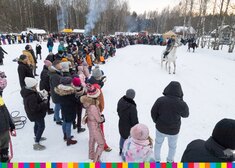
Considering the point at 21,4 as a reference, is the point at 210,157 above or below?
below

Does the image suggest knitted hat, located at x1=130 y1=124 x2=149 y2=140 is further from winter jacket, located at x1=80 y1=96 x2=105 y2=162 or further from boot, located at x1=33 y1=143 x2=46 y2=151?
boot, located at x1=33 y1=143 x2=46 y2=151

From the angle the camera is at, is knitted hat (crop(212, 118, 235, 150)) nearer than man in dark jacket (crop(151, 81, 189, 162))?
Yes

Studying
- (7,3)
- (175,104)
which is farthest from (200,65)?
(7,3)

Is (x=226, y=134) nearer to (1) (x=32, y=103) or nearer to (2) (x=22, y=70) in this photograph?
(1) (x=32, y=103)

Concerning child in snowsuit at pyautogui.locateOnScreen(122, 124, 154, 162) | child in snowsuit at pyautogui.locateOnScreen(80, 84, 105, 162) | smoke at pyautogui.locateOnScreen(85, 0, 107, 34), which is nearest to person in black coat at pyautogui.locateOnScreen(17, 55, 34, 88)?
child in snowsuit at pyautogui.locateOnScreen(80, 84, 105, 162)

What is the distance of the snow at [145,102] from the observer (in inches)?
162

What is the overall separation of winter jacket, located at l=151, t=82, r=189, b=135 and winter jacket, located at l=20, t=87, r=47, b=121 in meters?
2.16

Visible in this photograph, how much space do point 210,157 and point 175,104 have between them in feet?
5.24

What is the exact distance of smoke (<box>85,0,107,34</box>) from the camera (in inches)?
1747

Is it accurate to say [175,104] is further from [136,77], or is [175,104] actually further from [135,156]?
[136,77]

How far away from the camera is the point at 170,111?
326cm

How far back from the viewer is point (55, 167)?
1.51 m

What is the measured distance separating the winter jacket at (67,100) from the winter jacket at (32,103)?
0.37 meters

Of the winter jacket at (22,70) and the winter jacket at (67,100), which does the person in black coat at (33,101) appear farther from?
the winter jacket at (22,70)
